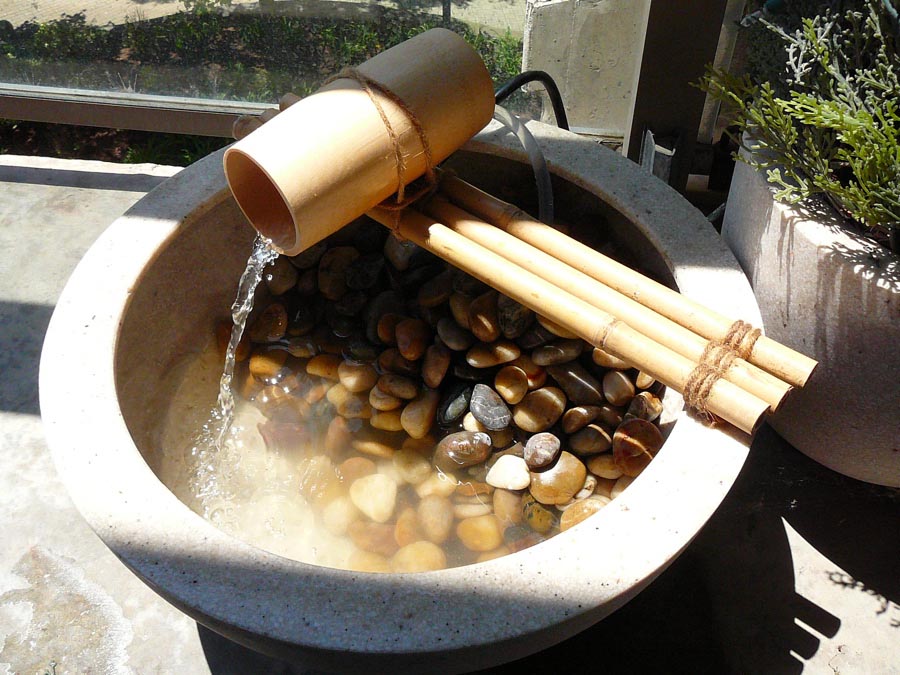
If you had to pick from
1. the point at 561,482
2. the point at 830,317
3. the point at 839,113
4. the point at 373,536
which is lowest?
the point at 373,536

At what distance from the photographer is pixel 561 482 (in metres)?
1.49

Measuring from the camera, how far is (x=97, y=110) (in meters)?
2.75

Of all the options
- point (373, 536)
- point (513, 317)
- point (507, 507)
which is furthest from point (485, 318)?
point (373, 536)

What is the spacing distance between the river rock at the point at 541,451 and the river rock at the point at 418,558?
248 millimetres

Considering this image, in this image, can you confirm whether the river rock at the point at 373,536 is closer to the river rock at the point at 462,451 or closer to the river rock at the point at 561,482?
the river rock at the point at 462,451

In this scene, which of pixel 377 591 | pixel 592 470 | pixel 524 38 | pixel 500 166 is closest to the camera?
pixel 377 591

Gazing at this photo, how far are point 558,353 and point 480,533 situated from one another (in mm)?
392

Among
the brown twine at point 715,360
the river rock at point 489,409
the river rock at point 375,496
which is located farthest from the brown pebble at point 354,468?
the brown twine at point 715,360

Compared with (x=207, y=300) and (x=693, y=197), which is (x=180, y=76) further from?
(x=693, y=197)

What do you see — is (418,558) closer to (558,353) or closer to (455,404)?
(455,404)

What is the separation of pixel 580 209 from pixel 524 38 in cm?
93

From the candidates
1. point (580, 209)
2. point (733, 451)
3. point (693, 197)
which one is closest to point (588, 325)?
point (733, 451)

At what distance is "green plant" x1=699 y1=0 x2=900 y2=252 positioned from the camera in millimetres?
1189

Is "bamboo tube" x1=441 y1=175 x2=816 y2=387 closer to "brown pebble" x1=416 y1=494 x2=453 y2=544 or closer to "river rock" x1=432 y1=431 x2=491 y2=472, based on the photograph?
"river rock" x1=432 y1=431 x2=491 y2=472
